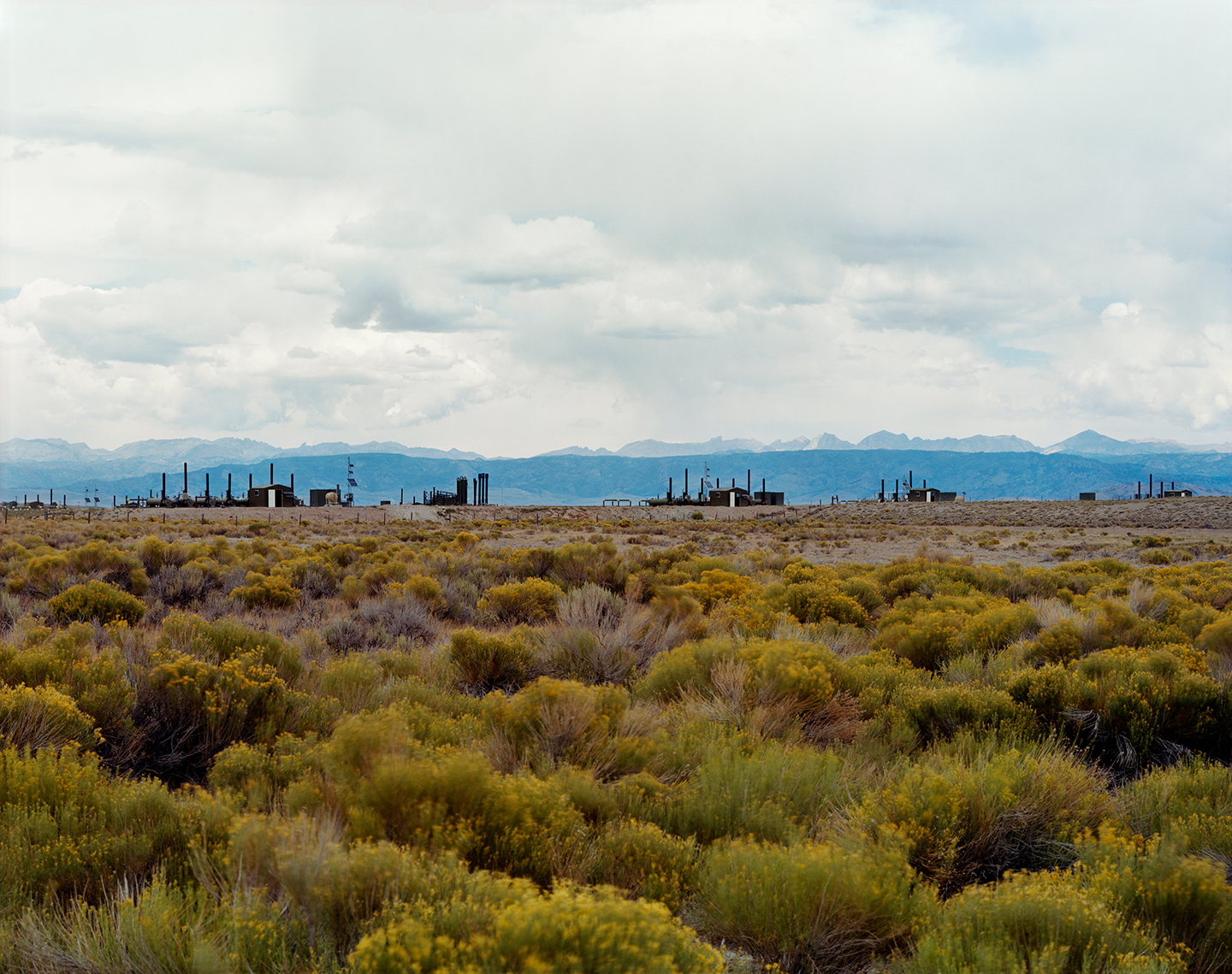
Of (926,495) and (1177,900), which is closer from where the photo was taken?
(1177,900)

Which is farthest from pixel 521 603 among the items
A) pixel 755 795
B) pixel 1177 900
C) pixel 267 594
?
pixel 1177 900

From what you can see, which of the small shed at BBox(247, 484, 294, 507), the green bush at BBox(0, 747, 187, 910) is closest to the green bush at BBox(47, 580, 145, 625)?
the green bush at BBox(0, 747, 187, 910)

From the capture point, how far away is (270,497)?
79.1 metres

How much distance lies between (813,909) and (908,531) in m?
45.9

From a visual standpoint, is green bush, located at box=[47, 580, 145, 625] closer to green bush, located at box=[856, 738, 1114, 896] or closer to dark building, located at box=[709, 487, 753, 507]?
green bush, located at box=[856, 738, 1114, 896]

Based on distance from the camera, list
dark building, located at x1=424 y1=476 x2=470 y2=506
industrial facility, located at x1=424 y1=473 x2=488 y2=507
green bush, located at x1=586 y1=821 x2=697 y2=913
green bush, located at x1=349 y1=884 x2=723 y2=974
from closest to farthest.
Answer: green bush, located at x1=349 y1=884 x2=723 y2=974, green bush, located at x1=586 y1=821 x2=697 y2=913, industrial facility, located at x1=424 y1=473 x2=488 y2=507, dark building, located at x1=424 y1=476 x2=470 y2=506

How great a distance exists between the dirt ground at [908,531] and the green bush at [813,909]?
20.3 m

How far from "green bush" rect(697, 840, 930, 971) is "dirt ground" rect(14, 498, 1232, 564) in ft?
66.6

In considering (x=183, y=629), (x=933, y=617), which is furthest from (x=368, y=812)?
(x=933, y=617)

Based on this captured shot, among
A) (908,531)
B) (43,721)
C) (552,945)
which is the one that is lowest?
(908,531)

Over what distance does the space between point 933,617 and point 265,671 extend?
25.9 feet

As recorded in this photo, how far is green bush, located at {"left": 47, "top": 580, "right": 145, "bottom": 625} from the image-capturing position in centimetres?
1117

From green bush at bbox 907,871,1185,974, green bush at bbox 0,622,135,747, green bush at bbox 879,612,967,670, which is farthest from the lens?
green bush at bbox 879,612,967,670

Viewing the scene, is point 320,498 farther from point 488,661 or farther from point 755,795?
point 755,795
